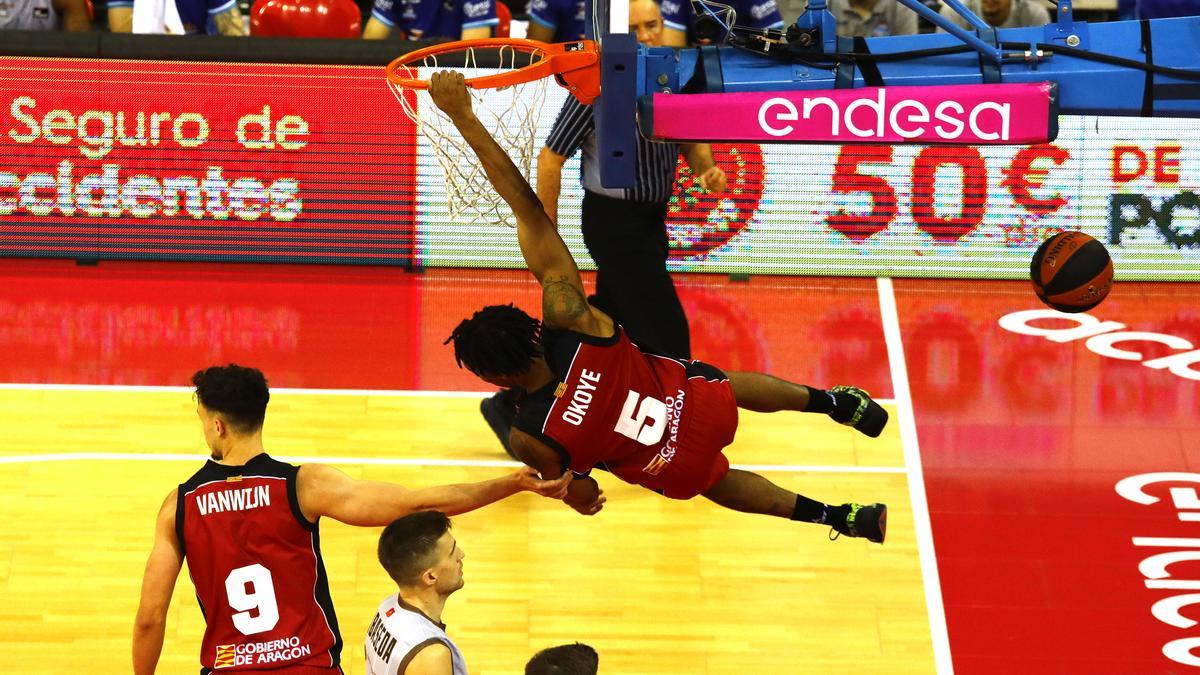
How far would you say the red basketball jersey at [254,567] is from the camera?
580 centimetres

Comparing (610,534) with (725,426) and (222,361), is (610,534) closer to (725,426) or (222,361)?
(725,426)

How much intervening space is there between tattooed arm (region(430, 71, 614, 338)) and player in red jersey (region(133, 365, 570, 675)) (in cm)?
94

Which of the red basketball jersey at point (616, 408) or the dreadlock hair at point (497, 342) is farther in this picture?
the red basketball jersey at point (616, 408)

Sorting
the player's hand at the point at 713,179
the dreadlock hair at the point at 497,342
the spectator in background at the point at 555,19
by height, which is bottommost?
the dreadlock hair at the point at 497,342

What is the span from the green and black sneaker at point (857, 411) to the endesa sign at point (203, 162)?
6.07 metres

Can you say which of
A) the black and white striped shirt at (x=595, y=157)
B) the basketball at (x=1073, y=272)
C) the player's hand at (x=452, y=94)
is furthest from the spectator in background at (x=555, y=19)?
the player's hand at (x=452, y=94)

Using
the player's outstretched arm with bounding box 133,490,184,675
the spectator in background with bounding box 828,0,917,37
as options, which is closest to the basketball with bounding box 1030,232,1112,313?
the player's outstretched arm with bounding box 133,490,184,675

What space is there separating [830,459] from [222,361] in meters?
4.04

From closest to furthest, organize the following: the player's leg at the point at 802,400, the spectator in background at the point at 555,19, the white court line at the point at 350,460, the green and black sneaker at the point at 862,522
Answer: the player's leg at the point at 802,400 < the green and black sneaker at the point at 862,522 < the white court line at the point at 350,460 < the spectator in background at the point at 555,19

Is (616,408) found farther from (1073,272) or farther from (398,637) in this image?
(1073,272)

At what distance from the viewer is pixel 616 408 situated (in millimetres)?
6590

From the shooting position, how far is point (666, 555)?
877 cm

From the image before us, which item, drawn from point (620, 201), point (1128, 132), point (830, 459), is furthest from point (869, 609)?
point (1128, 132)

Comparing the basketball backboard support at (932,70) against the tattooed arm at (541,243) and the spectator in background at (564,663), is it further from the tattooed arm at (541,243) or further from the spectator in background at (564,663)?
the spectator in background at (564,663)
